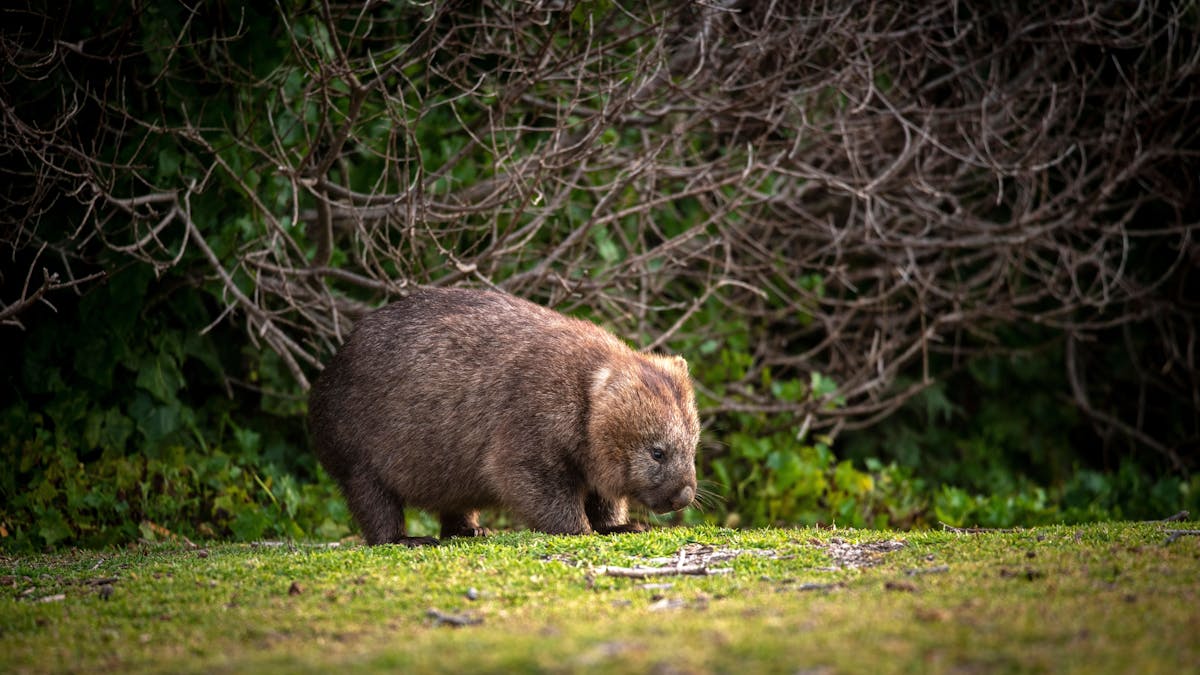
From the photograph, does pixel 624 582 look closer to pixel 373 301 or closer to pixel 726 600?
pixel 726 600

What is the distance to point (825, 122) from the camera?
9734mm

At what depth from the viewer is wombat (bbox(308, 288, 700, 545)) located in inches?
269

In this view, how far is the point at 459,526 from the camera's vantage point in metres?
7.64

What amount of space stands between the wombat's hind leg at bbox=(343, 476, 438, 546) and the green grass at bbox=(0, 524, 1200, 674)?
0.55 meters

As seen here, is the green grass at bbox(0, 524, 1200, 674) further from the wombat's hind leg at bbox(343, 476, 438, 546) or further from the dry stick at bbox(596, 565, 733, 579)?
the wombat's hind leg at bbox(343, 476, 438, 546)

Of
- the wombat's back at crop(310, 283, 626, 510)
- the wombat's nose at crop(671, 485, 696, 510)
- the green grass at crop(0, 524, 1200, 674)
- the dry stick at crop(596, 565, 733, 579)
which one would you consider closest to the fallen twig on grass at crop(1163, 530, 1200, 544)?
the green grass at crop(0, 524, 1200, 674)

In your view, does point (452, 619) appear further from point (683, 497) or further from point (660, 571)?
Answer: point (683, 497)

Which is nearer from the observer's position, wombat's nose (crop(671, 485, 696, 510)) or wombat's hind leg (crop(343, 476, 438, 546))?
wombat's nose (crop(671, 485, 696, 510))

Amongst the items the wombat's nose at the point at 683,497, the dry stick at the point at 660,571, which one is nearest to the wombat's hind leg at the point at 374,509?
the wombat's nose at the point at 683,497

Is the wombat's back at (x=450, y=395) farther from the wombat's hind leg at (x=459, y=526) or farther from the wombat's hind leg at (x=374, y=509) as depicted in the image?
the wombat's hind leg at (x=459, y=526)

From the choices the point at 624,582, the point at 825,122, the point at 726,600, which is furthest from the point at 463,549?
the point at 825,122

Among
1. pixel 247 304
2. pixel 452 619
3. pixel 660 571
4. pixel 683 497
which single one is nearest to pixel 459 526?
pixel 683 497

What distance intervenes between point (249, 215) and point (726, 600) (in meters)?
5.02

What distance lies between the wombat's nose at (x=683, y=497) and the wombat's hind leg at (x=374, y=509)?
1569 mm
